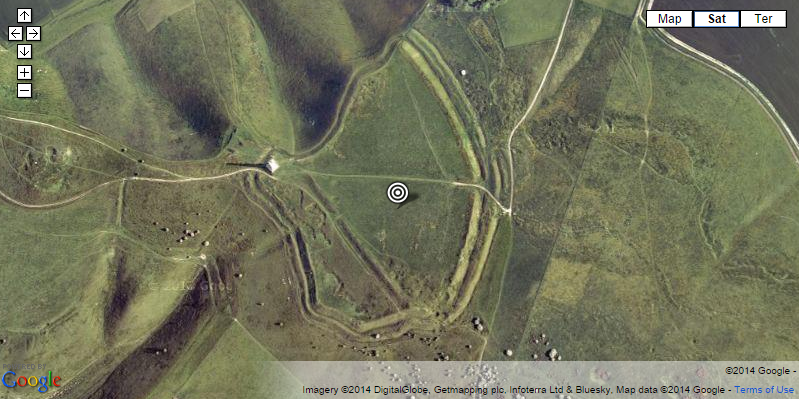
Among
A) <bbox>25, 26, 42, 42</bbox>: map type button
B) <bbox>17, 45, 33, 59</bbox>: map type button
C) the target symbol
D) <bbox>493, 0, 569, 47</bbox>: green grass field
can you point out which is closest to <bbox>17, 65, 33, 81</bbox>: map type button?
<bbox>17, 45, 33, 59</bbox>: map type button

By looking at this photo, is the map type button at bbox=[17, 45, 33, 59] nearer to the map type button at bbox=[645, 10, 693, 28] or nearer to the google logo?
the google logo

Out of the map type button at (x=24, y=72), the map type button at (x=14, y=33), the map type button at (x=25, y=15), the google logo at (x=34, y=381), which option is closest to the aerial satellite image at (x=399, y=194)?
the map type button at (x=24, y=72)

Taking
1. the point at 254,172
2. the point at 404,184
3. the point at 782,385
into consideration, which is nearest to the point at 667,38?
the point at 404,184

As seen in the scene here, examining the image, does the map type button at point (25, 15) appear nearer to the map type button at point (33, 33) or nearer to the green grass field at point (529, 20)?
the map type button at point (33, 33)

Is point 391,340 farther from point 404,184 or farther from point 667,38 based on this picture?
point 667,38

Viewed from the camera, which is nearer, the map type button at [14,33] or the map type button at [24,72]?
the map type button at [24,72]

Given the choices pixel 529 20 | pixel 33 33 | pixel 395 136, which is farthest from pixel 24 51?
pixel 529 20

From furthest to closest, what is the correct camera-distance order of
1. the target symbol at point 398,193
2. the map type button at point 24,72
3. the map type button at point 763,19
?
the map type button at point 24,72 < the map type button at point 763,19 < the target symbol at point 398,193
